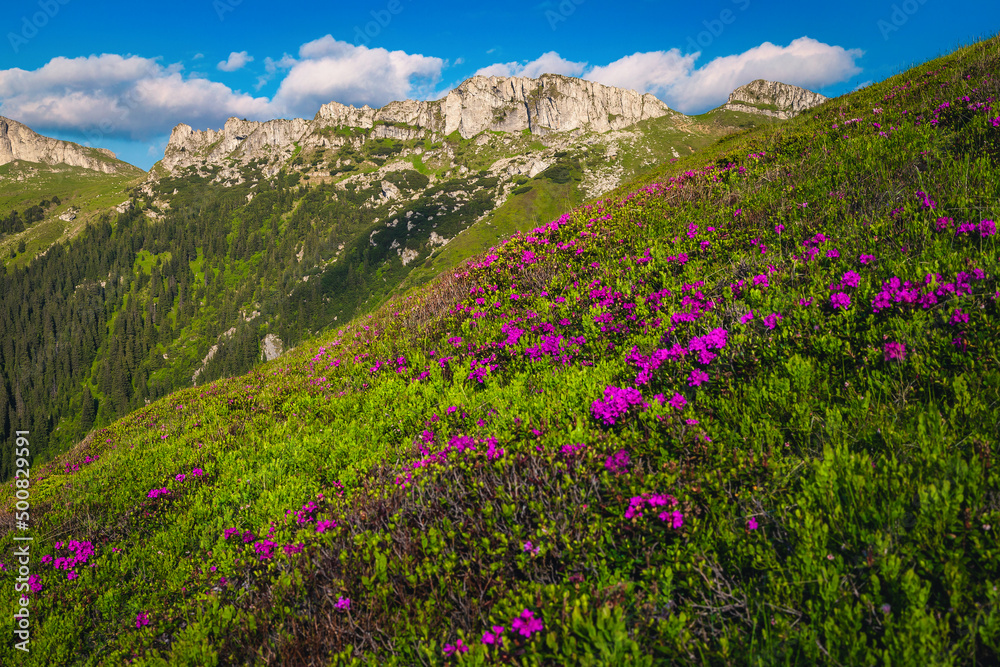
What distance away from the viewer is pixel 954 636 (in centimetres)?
211

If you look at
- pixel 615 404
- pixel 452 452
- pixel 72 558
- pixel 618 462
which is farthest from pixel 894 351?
pixel 72 558

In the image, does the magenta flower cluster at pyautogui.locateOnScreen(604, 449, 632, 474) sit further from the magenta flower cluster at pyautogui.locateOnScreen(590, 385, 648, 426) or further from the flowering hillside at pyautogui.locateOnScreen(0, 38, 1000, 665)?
the magenta flower cluster at pyautogui.locateOnScreen(590, 385, 648, 426)

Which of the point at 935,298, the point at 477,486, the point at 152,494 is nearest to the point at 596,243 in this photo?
the point at 935,298

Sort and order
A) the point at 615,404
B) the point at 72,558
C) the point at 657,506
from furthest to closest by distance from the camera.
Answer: the point at 72,558
the point at 615,404
the point at 657,506

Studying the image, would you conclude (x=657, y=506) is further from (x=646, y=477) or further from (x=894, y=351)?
(x=894, y=351)

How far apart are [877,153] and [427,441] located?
30.0 ft

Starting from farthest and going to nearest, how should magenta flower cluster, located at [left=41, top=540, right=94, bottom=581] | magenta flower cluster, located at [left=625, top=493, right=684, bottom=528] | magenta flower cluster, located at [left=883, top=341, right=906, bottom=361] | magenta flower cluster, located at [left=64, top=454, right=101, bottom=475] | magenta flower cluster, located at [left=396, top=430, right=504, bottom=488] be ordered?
magenta flower cluster, located at [left=64, top=454, right=101, bottom=475]
magenta flower cluster, located at [left=41, top=540, right=94, bottom=581]
magenta flower cluster, located at [left=396, top=430, right=504, bottom=488]
magenta flower cluster, located at [left=883, top=341, right=906, bottom=361]
magenta flower cluster, located at [left=625, top=493, right=684, bottom=528]

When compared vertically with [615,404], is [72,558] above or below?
below

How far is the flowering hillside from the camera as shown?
2480mm

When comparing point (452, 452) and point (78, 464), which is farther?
point (78, 464)

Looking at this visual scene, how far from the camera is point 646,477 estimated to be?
11.4ft

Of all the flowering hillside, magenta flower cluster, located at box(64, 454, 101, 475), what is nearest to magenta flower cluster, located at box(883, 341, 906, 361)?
the flowering hillside

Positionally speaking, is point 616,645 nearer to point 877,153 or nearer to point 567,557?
point 567,557

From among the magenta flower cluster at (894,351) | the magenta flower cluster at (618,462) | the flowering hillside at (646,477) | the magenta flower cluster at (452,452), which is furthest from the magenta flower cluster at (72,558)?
the magenta flower cluster at (894,351)
